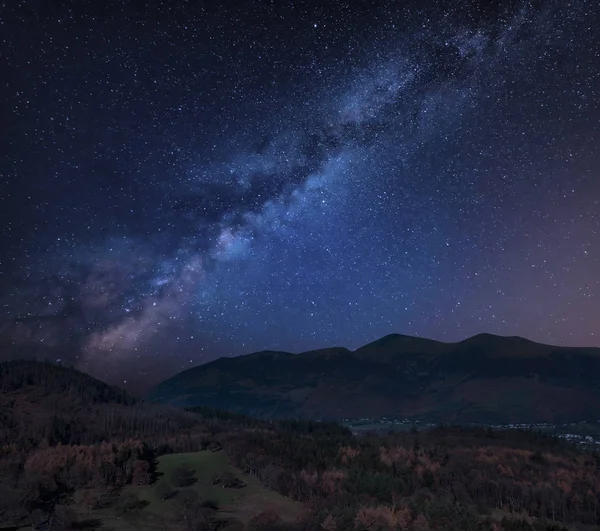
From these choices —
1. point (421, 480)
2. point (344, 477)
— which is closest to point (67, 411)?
point (344, 477)

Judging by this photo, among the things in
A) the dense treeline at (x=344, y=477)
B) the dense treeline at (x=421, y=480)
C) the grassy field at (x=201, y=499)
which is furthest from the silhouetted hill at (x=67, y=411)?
the grassy field at (x=201, y=499)

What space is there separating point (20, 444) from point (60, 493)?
41.4 m

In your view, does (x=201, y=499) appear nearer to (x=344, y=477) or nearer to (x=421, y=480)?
(x=344, y=477)

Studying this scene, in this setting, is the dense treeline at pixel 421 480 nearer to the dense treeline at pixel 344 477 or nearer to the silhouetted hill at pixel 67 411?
the dense treeline at pixel 344 477

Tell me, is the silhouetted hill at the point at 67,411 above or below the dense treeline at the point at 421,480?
above

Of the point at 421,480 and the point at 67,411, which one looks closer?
the point at 421,480

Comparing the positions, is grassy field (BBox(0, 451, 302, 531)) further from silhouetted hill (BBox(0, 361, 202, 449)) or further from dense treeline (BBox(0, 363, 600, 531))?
silhouetted hill (BBox(0, 361, 202, 449))

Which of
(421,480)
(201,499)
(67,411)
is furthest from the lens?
(67,411)

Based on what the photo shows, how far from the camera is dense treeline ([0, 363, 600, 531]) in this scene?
37719mm

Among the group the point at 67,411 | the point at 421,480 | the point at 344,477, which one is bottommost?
the point at 421,480

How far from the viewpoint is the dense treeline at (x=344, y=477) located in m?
37.7

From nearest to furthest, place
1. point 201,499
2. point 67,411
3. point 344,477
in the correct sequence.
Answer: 1. point 201,499
2. point 344,477
3. point 67,411

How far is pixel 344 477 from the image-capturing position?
53.5 metres

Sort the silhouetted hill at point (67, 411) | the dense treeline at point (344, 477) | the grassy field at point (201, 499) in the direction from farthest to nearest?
the silhouetted hill at point (67, 411), the grassy field at point (201, 499), the dense treeline at point (344, 477)
